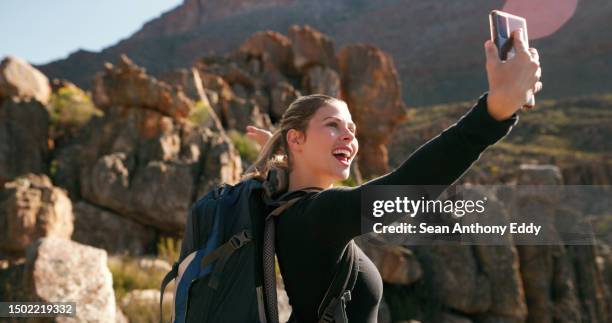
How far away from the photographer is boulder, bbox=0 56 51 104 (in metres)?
11.9

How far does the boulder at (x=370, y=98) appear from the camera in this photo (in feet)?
70.4

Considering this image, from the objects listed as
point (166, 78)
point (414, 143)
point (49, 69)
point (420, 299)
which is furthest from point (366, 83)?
point (49, 69)

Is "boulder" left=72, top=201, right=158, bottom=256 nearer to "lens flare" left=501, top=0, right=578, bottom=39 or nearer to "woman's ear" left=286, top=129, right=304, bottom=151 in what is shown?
"woman's ear" left=286, top=129, right=304, bottom=151

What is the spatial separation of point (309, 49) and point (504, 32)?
19.6 meters

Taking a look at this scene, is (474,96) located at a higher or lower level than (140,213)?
higher

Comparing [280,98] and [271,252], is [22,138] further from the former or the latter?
[271,252]

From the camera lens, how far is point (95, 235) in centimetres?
998

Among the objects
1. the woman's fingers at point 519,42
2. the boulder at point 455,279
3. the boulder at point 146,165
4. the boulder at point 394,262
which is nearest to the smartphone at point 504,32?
the woman's fingers at point 519,42

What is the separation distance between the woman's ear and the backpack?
20 centimetres

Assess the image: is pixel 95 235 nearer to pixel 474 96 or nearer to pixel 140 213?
pixel 140 213

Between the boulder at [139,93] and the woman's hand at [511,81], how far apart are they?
34.7 feet

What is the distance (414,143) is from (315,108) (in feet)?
160

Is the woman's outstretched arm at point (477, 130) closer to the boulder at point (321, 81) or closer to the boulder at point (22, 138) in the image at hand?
the boulder at point (22, 138)

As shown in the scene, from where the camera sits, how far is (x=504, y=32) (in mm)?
1558
